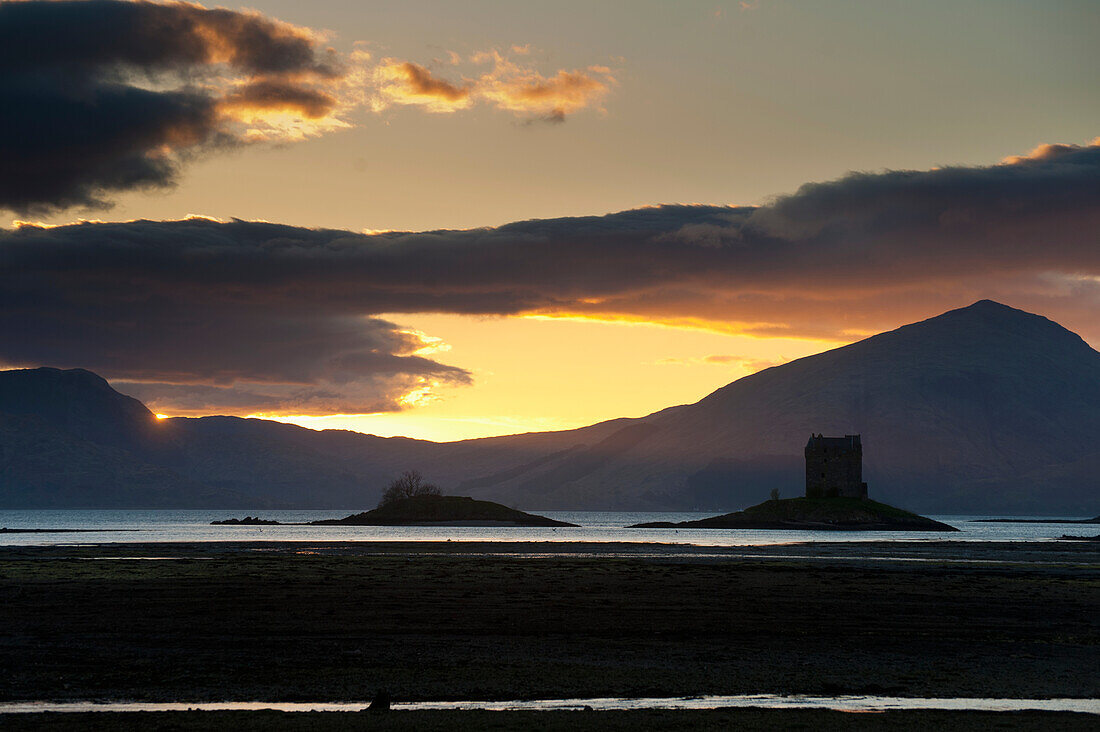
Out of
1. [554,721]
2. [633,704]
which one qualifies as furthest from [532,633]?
[554,721]

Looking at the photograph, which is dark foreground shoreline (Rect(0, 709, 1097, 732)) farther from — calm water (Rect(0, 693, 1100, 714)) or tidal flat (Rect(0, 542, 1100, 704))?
tidal flat (Rect(0, 542, 1100, 704))

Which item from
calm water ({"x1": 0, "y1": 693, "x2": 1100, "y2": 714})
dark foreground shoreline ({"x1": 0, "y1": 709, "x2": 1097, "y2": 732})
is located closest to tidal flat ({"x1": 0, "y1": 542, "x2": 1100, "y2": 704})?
calm water ({"x1": 0, "y1": 693, "x2": 1100, "y2": 714})

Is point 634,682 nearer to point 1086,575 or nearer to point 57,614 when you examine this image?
point 57,614

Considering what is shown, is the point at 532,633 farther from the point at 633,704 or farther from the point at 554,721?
the point at 554,721

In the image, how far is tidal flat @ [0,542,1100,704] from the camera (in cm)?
3206

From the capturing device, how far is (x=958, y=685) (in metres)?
32.8

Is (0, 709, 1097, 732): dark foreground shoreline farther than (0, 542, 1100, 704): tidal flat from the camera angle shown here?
No

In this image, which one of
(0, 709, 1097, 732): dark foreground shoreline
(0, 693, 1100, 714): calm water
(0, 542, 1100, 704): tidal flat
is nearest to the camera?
(0, 709, 1097, 732): dark foreground shoreline

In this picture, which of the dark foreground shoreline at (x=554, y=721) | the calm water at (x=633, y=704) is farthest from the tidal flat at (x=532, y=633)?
the dark foreground shoreline at (x=554, y=721)

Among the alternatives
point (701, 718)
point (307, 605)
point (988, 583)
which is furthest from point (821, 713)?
point (988, 583)

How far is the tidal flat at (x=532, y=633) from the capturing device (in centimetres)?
3206

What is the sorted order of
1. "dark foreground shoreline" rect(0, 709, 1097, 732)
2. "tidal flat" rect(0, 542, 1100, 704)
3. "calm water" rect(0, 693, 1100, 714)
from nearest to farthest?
1. "dark foreground shoreline" rect(0, 709, 1097, 732)
2. "calm water" rect(0, 693, 1100, 714)
3. "tidal flat" rect(0, 542, 1100, 704)

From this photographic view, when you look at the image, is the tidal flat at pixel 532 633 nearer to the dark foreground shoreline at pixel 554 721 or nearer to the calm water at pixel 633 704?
the calm water at pixel 633 704

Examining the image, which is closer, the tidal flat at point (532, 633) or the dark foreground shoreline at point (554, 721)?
the dark foreground shoreline at point (554, 721)
